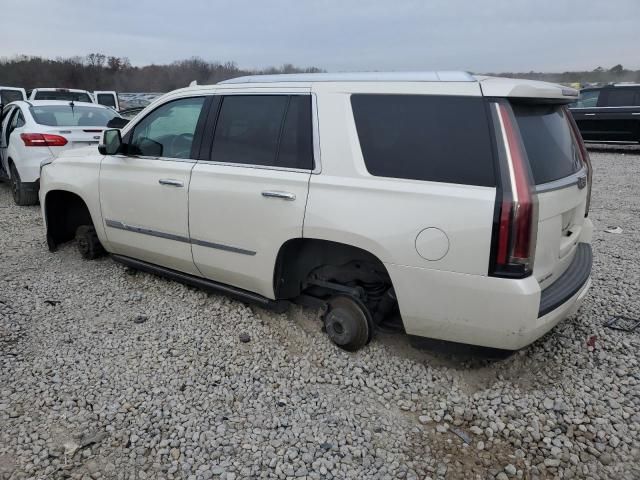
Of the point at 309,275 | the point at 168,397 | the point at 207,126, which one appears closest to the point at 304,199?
the point at 309,275

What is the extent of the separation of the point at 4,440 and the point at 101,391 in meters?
0.54

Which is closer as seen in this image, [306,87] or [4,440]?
[4,440]

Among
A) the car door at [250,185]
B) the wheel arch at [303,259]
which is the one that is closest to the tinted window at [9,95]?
the car door at [250,185]

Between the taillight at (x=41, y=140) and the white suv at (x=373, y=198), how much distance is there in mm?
3586

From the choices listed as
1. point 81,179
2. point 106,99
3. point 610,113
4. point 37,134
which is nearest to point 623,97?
point 610,113

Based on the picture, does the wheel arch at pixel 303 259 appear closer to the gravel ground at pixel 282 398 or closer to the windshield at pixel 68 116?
the gravel ground at pixel 282 398

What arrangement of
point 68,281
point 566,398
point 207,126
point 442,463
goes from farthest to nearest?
point 68,281, point 207,126, point 566,398, point 442,463

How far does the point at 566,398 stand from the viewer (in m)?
2.87

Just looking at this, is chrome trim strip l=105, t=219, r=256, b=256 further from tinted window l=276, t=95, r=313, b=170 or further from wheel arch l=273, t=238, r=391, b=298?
tinted window l=276, t=95, r=313, b=170

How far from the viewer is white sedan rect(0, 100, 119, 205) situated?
709 cm

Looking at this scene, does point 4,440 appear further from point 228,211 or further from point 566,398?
point 566,398

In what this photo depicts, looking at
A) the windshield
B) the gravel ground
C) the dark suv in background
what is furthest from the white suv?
the dark suv in background

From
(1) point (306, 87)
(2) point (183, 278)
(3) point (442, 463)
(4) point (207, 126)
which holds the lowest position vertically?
(3) point (442, 463)

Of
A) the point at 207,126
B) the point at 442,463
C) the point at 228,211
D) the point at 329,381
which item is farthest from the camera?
the point at 207,126
